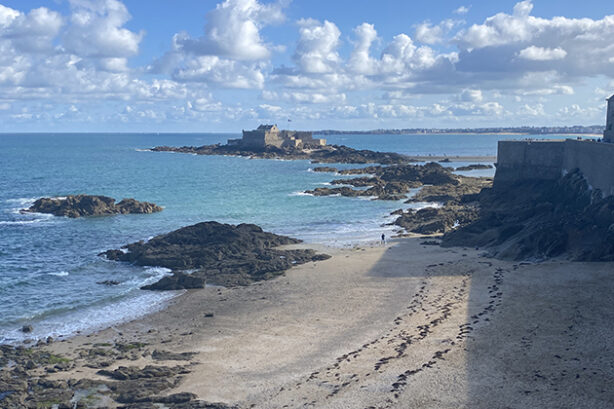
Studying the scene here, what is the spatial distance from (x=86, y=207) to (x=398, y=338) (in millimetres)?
33689

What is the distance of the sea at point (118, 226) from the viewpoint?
22109 mm

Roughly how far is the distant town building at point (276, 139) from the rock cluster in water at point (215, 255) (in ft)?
283

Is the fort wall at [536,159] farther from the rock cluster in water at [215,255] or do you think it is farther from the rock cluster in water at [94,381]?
the rock cluster in water at [94,381]

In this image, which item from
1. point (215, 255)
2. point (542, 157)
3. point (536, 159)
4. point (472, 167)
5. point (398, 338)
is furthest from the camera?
point (472, 167)

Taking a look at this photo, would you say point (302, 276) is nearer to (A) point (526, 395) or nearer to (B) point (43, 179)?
(A) point (526, 395)

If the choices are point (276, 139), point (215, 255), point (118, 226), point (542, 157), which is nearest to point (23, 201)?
point (118, 226)

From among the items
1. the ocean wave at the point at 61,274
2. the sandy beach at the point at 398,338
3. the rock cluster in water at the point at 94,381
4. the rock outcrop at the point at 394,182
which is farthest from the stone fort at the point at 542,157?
the rock cluster in water at the point at 94,381

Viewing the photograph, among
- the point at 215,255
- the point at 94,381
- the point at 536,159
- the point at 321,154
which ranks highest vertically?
the point at 536,159

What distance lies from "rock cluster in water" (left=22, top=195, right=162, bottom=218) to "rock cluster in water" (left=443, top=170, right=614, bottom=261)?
81.3ft

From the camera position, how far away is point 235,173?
80.7 meters

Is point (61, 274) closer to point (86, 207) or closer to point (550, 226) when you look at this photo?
point (86, 207)

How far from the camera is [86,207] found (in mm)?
45094

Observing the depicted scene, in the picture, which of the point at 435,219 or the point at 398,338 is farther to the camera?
the point at 435,219

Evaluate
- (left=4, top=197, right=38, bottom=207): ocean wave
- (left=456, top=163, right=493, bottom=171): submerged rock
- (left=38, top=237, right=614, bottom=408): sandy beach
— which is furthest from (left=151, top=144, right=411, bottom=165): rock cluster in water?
(left=38, top=237, right=614, bottom=408): sandy beach
